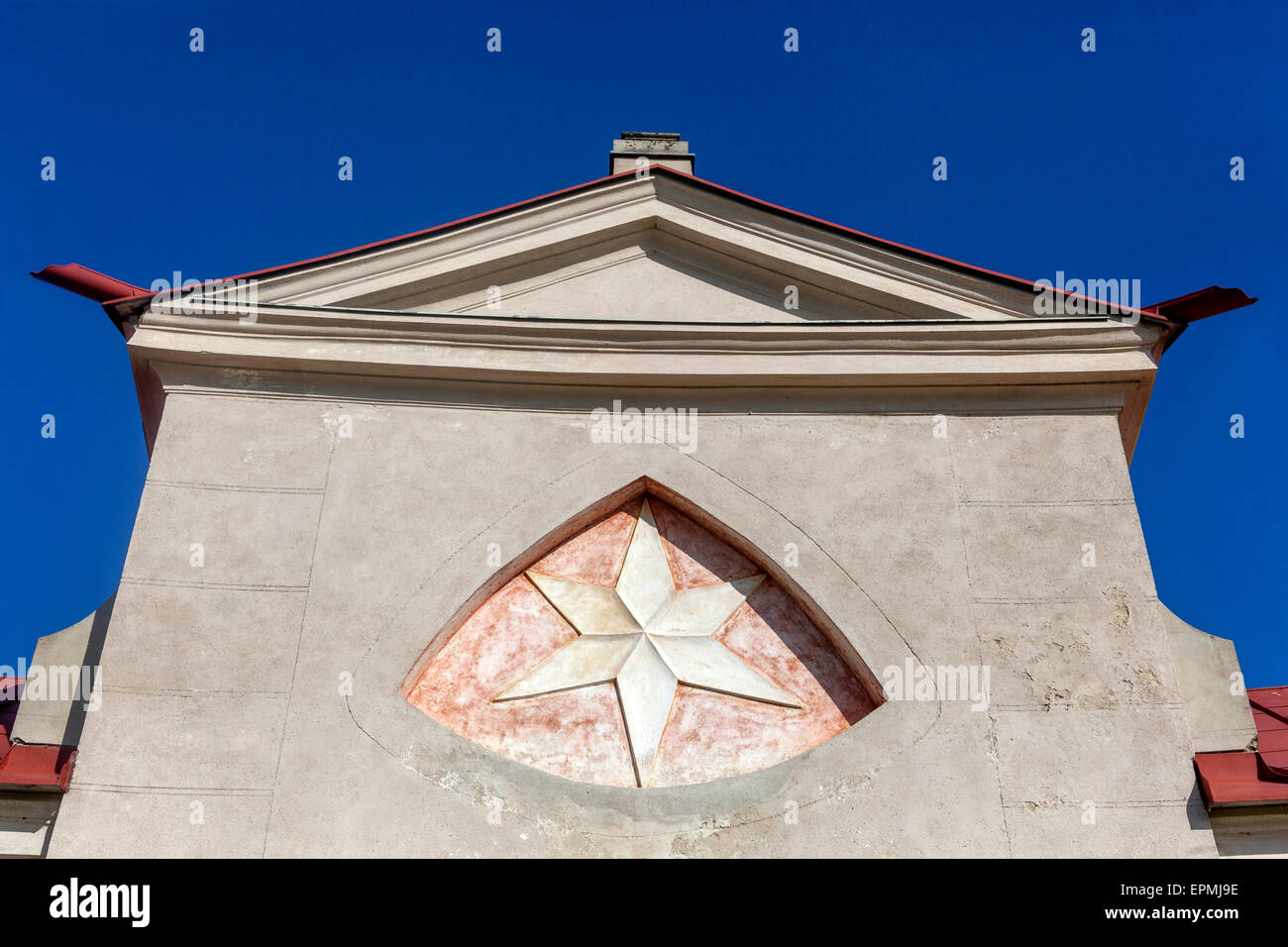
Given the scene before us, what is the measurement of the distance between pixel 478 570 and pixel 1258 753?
13.9 ft

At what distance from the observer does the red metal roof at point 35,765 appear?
6387mm

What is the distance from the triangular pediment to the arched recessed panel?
1.66 meters

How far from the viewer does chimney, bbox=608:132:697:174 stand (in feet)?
31.8

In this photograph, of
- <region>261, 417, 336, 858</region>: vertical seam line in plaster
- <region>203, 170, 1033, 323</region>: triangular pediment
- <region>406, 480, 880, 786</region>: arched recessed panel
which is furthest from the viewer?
<region>203, 170, 1033, 323</region>: triangular pediment

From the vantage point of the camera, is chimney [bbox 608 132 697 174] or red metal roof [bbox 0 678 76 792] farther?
chimney [bbox 608 132 697 174]

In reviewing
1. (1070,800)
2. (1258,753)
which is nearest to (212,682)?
(1070,800)

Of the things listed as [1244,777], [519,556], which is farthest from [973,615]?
[519,556]

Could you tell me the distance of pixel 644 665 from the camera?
7.14 m

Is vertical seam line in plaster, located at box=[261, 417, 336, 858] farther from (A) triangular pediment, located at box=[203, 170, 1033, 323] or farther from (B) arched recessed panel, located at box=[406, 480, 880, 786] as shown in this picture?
(A) triangular pediment, located at box=[203, 170, 1033, 323]

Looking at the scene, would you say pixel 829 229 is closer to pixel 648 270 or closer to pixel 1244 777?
pixel 648 270

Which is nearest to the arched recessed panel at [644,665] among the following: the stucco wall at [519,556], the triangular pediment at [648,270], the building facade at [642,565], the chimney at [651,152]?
the building facade at [642,565]

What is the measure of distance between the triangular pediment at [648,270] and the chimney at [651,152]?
2.15ft

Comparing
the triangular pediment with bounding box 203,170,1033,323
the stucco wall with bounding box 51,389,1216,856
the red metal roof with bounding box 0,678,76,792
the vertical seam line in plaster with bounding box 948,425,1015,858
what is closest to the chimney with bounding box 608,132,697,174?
the triangular pediment with bounding box 203,170,1033,323

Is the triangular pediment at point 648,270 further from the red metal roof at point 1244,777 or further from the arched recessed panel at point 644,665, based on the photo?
the red metal roof at point 1244,777
